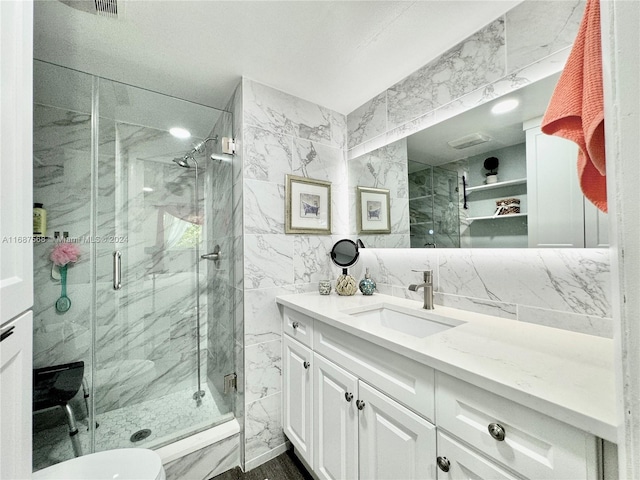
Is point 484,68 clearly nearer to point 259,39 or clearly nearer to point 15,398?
point 259,39

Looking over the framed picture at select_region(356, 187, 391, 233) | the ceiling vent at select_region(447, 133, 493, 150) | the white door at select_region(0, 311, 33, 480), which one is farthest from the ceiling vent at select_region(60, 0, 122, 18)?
the ceiling vent at select_region(447, 133, 493, 150)

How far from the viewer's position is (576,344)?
79cm

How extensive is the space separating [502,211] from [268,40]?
1.39m

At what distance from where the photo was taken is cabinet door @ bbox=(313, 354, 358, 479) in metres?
0.99

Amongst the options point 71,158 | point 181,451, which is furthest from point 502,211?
point 71,158

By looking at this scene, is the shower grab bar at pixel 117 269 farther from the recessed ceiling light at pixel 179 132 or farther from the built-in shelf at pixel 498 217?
the built-in shelf at pixel 498 217

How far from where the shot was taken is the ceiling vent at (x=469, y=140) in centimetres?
117

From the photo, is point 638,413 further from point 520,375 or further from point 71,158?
point 71,158

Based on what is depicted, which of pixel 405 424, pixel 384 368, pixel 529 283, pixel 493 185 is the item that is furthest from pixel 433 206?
pixel 405 424

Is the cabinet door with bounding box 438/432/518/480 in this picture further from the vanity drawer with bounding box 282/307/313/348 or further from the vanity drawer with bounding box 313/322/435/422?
the vanity drawer with bounding box 282/307/313/348

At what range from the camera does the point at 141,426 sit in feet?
4.82

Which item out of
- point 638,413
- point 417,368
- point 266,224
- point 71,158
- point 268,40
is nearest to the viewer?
point 638,413

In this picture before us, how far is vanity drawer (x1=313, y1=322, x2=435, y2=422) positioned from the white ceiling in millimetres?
1409

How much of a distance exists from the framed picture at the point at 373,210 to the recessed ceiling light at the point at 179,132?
127 cm
